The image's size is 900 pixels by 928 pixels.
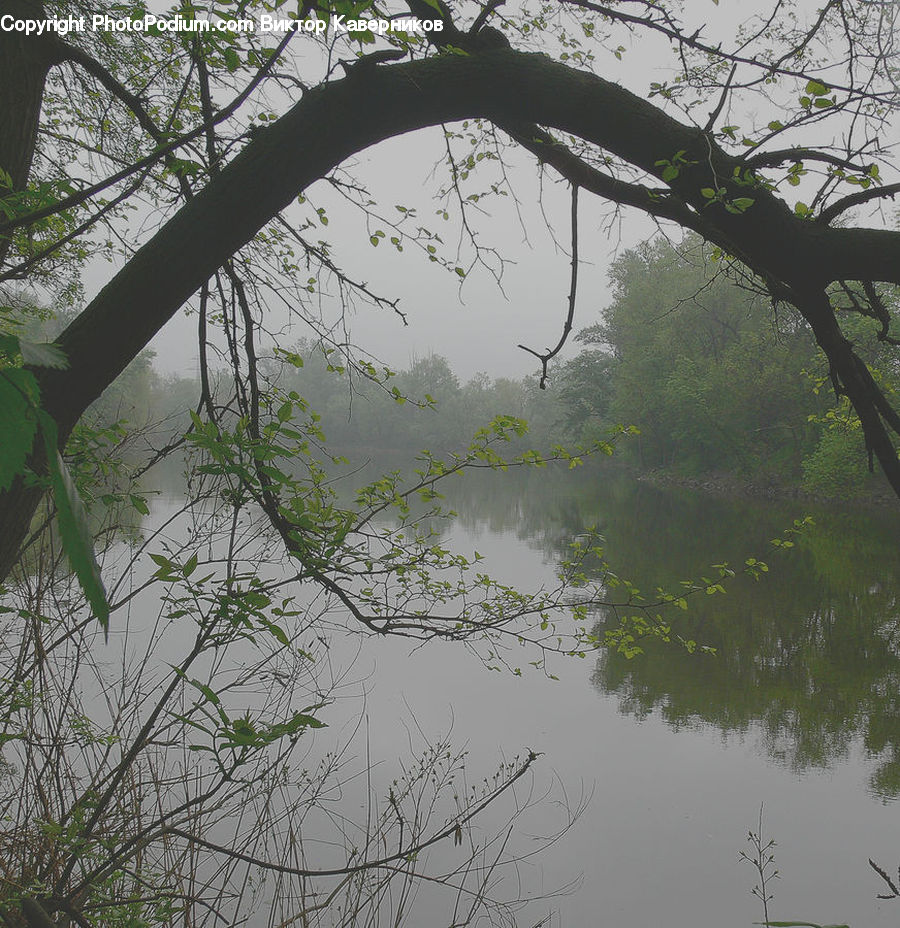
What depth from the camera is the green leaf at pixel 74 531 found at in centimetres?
34

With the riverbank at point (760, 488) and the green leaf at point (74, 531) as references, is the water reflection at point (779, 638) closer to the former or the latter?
the riverbank at point (760, 488)

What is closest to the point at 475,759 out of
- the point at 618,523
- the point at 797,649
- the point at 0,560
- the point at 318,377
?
the point at 797,649

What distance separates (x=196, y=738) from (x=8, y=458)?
211 inches

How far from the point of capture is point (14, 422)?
1.33 feet

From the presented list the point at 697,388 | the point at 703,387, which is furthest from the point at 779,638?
the point at 697,388

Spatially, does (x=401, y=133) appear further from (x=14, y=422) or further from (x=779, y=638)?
(x=779, y=638)

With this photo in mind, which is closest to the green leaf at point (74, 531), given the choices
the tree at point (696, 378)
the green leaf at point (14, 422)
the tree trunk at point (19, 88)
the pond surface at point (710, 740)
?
the green leaf at point (14, 422)

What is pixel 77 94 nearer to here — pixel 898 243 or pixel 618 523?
pixel 898 243

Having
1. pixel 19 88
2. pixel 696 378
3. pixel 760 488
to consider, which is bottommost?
pixel 19 88

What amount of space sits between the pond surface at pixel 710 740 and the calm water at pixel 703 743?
2 cm

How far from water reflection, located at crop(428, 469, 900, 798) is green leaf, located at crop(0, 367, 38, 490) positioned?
383 cm

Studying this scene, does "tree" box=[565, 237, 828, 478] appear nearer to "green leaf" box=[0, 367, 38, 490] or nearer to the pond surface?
the pond surface

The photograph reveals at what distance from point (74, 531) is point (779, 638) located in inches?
423

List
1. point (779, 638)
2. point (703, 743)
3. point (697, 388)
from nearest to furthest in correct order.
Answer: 1. point (703, 743)
2. point (779, 638)
3. point (697, 388)
